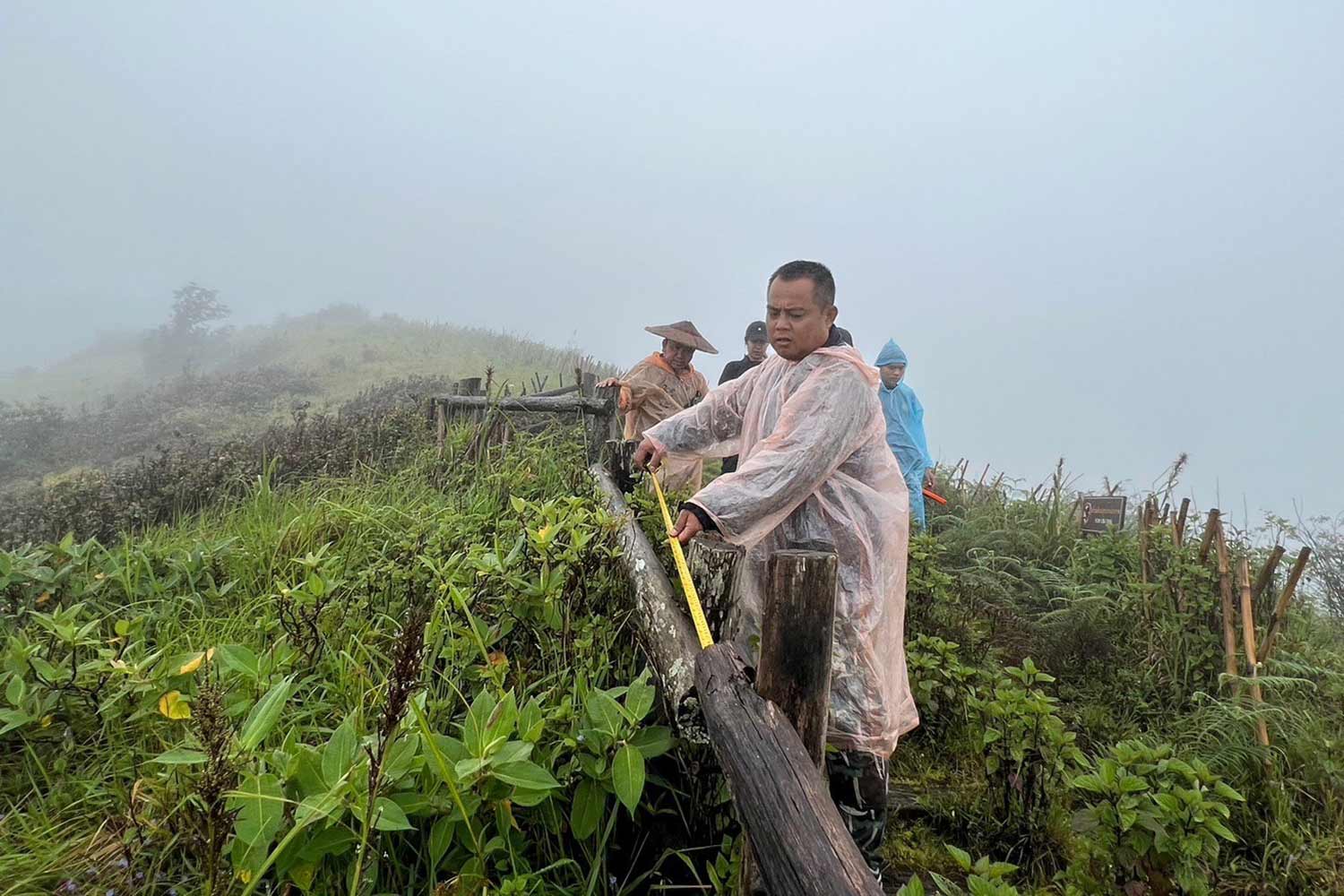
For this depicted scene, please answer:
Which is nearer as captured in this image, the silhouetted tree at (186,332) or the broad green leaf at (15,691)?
the broad green leaf at (15,691)

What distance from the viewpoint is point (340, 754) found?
129 centimetres

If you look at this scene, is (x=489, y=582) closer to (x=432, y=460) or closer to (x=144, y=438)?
(x=432, y=460)

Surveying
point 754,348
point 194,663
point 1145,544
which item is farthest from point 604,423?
point 1145,544

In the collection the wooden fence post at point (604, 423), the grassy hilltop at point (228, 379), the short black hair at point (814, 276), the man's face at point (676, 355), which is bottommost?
the grassy hilltop at point (228, 379)

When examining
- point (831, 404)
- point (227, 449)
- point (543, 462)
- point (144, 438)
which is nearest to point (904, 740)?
point (831, 404)

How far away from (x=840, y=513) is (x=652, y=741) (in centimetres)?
96

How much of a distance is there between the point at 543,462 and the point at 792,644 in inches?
141

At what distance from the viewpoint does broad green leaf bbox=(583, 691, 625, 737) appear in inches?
58.6

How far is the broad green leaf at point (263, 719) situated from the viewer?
1.30 m

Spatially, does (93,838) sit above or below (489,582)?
below

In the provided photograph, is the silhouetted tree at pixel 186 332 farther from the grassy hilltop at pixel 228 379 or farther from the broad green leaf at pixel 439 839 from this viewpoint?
the broad green leaf at pixel 439 839

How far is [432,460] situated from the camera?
17.7ft

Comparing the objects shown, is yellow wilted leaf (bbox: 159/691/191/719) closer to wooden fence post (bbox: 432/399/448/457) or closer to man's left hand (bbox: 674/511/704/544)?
man's left hand (bbox: 674/511/704/544)

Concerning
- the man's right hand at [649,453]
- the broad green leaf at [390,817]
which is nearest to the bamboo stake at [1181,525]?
the man's right hand at [649,453]
